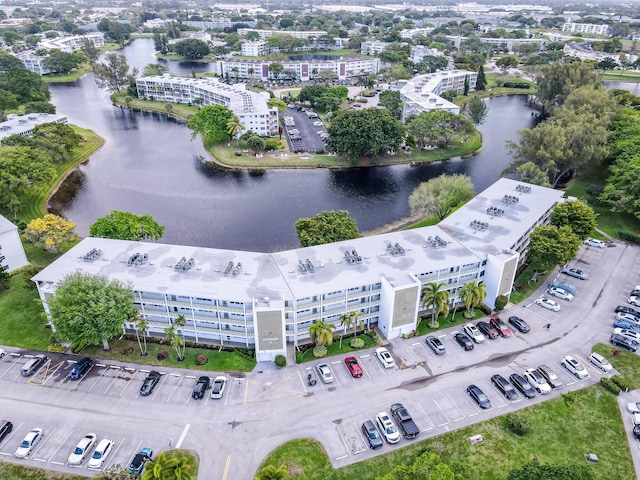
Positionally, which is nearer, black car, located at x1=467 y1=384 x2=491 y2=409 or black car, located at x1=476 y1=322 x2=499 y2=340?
black car, located at x1=467 y1=384 x2=491 y2=409

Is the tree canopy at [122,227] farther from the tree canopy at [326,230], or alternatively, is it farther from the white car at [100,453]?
the white car at [100,453]

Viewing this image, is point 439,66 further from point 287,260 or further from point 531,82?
point 287,260

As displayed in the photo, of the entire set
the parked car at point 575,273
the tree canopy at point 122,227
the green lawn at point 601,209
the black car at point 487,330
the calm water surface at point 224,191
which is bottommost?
the calm water surface at point 224,191

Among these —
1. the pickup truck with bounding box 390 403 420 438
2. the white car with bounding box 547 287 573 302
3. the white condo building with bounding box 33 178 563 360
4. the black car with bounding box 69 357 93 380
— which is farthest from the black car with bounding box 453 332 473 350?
the black car with bounding box 69 357 93 380

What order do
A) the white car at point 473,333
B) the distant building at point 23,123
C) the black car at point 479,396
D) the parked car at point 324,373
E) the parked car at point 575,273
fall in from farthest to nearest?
the distant building at point 23,123 < the parked car at point 575,273 < the white car at point 473,333 < the parked car at point 324,373 < the black car at point 479,396

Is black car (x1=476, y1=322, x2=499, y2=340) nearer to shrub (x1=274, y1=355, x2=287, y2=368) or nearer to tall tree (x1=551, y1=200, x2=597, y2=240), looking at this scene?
tall tree (x1=551, y1=200, x2=597, y2=240)

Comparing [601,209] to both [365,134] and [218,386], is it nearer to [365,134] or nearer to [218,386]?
[365,134]

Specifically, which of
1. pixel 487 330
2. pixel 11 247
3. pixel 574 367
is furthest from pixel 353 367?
pixel 11 247

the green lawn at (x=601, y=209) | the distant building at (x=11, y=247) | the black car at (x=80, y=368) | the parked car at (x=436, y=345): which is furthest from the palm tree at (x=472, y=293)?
the distant building at (x=11, y=247)
